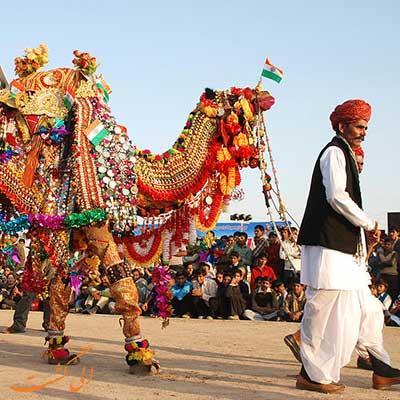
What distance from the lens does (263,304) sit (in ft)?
37.9

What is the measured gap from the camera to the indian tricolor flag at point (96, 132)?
6.15m

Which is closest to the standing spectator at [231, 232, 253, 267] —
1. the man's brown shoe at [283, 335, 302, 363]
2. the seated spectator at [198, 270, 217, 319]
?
the seated spectator at [198, 270, 217, 319]

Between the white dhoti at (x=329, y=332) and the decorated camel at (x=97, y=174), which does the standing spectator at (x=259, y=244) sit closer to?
the decorated camel at (x=97, y=174)

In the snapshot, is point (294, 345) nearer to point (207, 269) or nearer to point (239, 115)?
point (239, 115)

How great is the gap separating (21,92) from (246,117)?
210 centimetres

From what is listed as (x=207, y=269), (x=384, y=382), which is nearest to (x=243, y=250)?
(x=207, y=269)

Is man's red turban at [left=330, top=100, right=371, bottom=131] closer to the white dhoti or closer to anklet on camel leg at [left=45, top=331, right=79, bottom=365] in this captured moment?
the white dhoti

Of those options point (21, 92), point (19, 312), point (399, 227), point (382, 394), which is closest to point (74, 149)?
point (21, 92)

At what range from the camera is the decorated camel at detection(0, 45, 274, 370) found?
6.15m

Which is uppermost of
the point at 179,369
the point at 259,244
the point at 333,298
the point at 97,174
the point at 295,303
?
the point at 97,174

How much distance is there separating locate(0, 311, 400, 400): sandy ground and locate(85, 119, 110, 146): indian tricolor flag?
1980mm

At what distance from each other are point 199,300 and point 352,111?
7.19 meters

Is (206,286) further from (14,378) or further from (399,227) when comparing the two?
(14,378)

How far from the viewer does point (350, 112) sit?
519 centimetres
